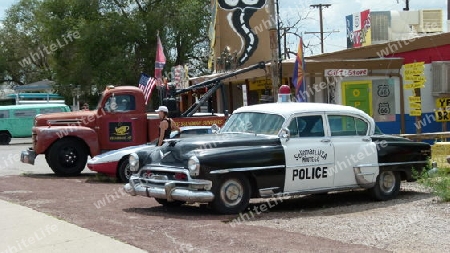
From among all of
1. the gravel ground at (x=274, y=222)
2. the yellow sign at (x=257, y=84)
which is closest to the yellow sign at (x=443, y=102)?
the gravel ground at (x=274, y=222)

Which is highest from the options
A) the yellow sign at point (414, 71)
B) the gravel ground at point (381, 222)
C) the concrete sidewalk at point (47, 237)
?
the yellow sign at point (414, 71)

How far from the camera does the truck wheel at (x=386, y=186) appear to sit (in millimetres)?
10977

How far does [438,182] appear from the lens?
10242 millimetres

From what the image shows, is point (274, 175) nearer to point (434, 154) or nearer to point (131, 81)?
point (434, 154)

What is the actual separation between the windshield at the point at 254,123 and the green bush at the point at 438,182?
250 cm

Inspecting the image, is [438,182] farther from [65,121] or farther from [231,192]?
[65,121]

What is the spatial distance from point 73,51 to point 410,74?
29.9 m

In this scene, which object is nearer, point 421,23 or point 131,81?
point 421,23

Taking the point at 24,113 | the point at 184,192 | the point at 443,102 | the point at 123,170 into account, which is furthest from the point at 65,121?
the point at 24,113

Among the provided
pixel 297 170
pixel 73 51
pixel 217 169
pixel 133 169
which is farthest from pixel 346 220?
pixel 73 51

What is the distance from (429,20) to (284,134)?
20269 millimetres

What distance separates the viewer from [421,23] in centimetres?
2809

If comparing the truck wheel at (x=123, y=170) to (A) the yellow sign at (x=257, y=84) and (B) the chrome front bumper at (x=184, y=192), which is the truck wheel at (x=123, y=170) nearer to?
(B) the chrome front bumper at (x=184, y=192)

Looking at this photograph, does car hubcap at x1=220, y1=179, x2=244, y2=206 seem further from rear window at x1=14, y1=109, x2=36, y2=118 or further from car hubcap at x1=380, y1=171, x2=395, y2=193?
rear window at x1=14, y1=109, x2=36, y2=118
